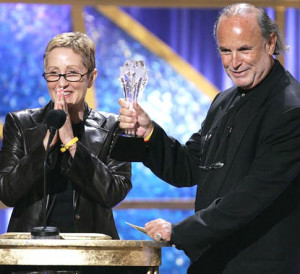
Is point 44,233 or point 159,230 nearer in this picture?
point 44,233

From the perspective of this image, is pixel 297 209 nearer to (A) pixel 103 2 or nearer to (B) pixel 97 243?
(B) pixel 97 243

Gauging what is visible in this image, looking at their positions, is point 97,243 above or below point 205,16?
below

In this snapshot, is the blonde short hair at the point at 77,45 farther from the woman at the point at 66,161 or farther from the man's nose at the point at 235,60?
the man's nose at the point at 235,60

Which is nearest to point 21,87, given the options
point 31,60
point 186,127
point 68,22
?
point 31,60

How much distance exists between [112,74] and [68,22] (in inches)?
18.9

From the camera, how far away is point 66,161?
10.6ft


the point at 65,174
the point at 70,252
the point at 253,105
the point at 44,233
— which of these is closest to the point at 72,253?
the point at 70,252

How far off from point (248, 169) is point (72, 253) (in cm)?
69

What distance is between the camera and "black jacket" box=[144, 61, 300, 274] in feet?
8.82

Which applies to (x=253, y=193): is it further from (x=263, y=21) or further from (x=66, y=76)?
(x=66, y=76)

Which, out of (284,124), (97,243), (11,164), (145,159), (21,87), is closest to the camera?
(97,243)

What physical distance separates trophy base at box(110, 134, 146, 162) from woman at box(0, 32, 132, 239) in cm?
25

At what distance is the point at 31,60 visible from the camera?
5.67 metres

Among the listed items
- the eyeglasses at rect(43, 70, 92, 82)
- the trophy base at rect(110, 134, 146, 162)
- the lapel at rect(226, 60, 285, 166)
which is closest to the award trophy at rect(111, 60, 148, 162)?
the trophy base at rect(110, 134, 146, 162)
